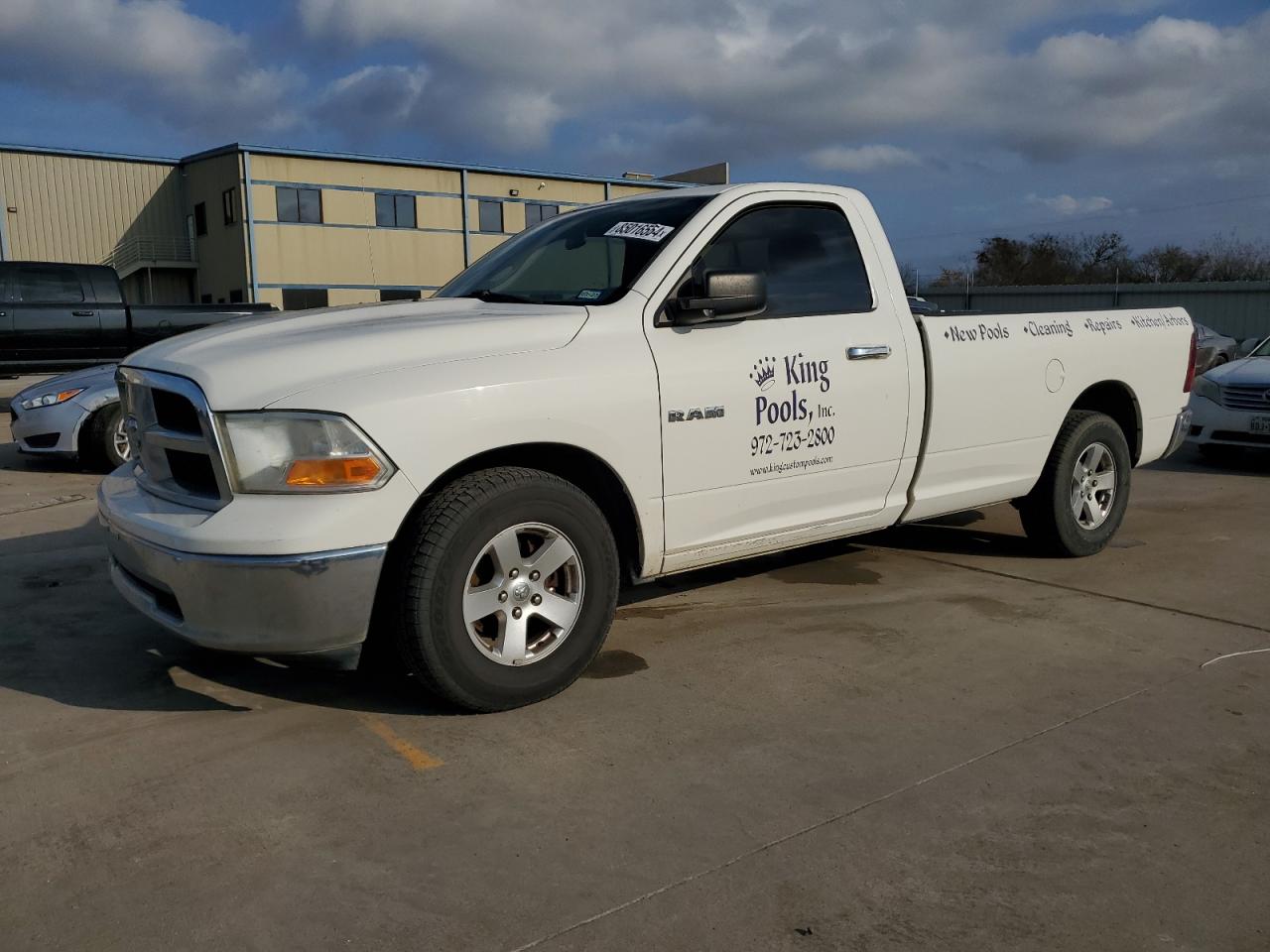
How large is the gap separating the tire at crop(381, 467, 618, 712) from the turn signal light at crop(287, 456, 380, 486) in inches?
11.5

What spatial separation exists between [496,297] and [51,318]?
489 inches

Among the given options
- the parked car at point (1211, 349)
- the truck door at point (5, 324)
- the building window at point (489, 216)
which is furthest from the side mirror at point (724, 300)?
the building window at point (489, 216)

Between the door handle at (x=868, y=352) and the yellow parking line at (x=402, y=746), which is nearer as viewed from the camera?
the yellow parking line at (x=402, y=746)

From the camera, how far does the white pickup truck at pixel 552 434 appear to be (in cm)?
347

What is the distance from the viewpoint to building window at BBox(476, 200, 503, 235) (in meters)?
40.4

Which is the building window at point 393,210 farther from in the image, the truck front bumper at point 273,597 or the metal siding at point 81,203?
the truck front bumper at point 273,597

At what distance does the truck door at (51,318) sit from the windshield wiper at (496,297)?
1189cm

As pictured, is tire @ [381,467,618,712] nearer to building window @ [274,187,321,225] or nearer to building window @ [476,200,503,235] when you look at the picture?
building window @ [274,187,321,225]

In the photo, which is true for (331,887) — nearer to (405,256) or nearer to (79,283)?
(79,283)

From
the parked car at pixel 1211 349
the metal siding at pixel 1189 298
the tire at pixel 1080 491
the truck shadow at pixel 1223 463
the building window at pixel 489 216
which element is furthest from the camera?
the building window at pixel 489 216

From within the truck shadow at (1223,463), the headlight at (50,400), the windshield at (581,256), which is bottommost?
the truck shadow at (1223,463)

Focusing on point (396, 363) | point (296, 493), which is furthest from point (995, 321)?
point (296, 493)

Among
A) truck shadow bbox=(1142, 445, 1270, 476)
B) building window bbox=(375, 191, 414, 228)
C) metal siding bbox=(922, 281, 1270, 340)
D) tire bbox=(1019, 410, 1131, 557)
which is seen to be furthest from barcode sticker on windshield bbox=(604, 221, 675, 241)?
building window bbox=(375, 191, 414, 228)

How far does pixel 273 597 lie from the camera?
342 centimetres
